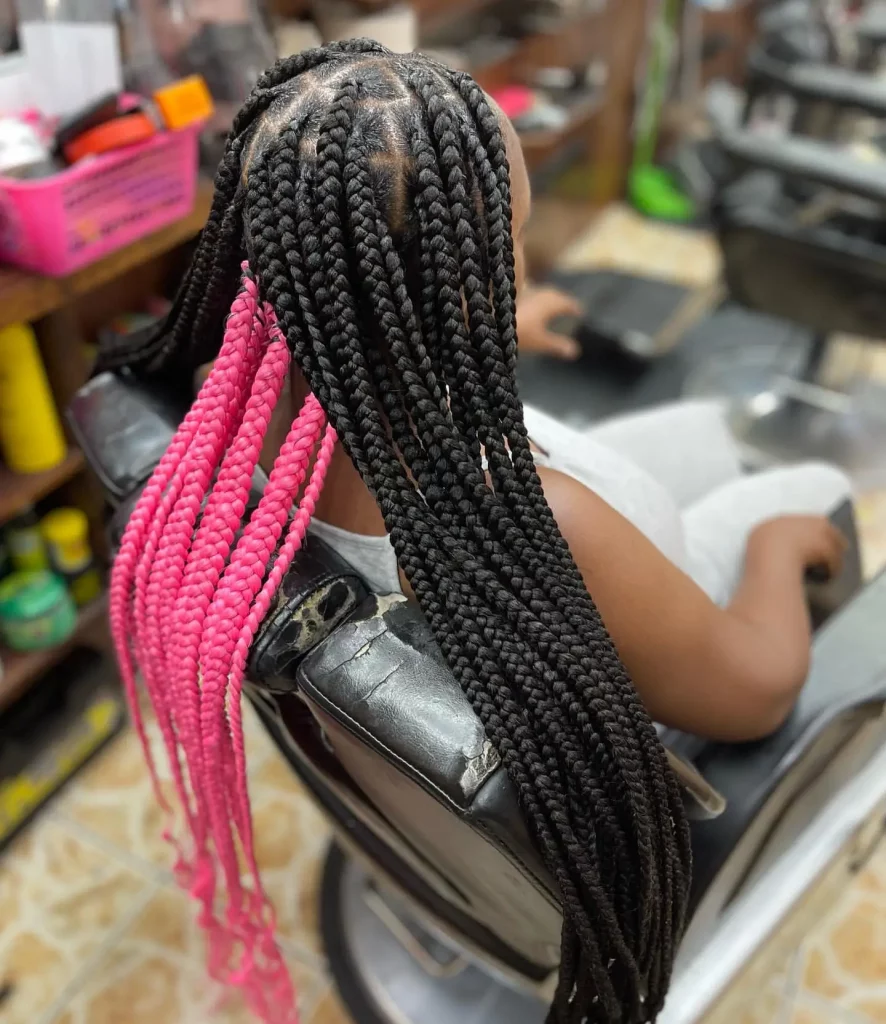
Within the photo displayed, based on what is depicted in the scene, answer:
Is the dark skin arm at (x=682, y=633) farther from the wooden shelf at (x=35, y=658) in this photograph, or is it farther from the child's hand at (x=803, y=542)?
the wooden shelf at (x=35, y=658)

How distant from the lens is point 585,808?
1.65ft

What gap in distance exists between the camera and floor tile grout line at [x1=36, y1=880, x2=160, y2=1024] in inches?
44.9

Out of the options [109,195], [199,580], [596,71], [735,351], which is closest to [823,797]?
[199,580]

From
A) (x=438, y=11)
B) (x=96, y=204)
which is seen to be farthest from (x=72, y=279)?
(x=438, y=11)

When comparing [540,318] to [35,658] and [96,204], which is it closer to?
[96,204]

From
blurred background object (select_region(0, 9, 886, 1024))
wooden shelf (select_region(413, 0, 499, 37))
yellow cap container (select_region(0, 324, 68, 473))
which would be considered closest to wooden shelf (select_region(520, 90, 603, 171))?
blurred background object (select_region(0, 9, 886, 1024))

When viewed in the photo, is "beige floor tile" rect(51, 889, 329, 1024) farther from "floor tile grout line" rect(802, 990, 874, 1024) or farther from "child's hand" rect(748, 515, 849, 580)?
"child's hand" rect(748, 515, 849, 580)

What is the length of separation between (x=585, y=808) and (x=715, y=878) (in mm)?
279

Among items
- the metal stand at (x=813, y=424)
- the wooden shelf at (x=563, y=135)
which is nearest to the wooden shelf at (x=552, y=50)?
the wooden shelf at (x=563, y=135)

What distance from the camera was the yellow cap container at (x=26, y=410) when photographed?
1.10 m

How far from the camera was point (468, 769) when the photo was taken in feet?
1.57

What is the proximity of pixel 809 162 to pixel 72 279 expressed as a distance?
1240 millimetres

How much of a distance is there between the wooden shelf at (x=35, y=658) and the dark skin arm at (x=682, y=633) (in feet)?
3.15

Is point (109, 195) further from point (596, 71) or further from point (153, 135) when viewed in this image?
point (596, 71)
